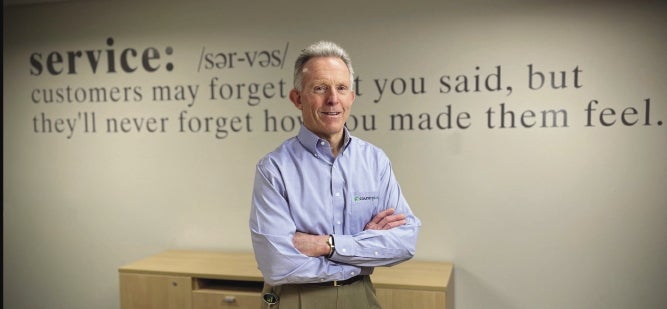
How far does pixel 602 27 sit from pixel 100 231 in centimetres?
348

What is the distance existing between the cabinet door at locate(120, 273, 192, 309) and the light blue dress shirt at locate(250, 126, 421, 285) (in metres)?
1.43

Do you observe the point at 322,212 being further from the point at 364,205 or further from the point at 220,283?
the point at 220,283

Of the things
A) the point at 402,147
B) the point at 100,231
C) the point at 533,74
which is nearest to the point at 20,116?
the point at 100,231

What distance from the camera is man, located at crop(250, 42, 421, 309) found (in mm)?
1743

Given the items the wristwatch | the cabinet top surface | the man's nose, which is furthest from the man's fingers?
the cabinet top surface

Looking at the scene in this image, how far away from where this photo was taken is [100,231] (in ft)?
12.3

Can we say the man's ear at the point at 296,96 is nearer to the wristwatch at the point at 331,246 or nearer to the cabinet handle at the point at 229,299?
the wristwatch at the point at 331,246

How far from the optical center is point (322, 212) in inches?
71.6

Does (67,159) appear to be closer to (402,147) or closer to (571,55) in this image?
(402,147)

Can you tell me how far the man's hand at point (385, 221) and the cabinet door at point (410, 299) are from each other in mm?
884

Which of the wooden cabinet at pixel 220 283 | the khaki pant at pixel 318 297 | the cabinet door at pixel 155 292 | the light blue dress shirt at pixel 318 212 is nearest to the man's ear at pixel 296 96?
the light blue dress shirt at pixel 318 212

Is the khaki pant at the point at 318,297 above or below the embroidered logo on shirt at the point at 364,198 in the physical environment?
below

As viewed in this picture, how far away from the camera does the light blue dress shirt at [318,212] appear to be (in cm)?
173

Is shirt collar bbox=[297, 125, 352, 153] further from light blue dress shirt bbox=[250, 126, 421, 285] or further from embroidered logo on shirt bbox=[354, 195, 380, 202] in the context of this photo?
embroidered logo on shirt bbox=[354, 195, 380, 202]
